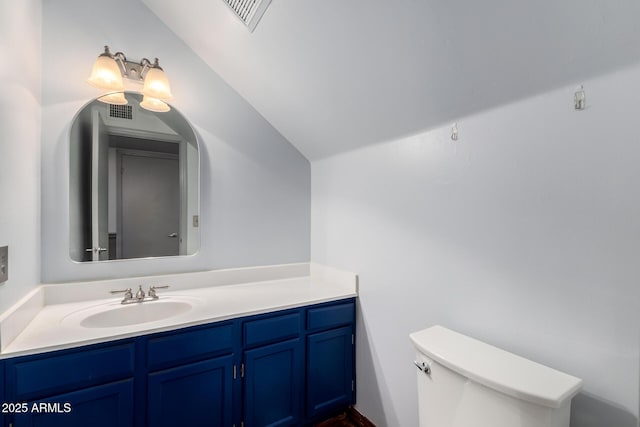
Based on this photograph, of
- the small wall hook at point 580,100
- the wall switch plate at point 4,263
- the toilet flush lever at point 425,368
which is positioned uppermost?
the small wall hook at point 580,100

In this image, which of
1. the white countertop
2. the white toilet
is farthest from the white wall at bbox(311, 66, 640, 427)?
the white countertop

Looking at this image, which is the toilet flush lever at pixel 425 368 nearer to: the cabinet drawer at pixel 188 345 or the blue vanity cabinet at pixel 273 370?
the blue vanity cabinet at pixel 273 370

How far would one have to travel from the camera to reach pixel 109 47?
1.62 meters

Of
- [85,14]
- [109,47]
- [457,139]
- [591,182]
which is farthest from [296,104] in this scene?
[591,182]

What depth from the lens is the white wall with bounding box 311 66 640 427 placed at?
80cm

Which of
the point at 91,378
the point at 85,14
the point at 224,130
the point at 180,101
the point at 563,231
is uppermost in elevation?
the point at 85,14

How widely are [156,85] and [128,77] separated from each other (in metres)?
0.20

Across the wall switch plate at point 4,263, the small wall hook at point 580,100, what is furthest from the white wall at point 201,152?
the small wall hook at point 580,100

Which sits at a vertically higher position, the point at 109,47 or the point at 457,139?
the point at 109,47

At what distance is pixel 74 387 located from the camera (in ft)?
3.66

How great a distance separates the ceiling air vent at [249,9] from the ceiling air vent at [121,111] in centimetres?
85

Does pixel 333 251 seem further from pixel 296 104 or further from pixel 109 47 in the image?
pixel 109 47

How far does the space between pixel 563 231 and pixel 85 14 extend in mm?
2444

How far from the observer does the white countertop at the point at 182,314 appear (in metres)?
1.10
